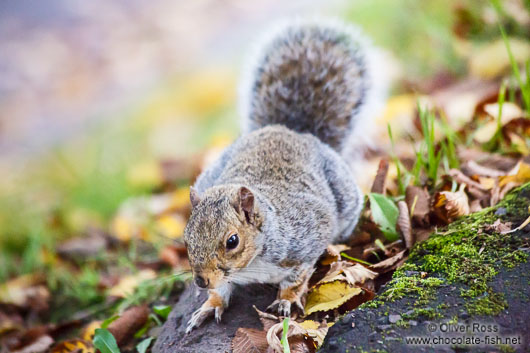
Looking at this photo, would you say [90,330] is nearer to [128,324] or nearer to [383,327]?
[128,324]

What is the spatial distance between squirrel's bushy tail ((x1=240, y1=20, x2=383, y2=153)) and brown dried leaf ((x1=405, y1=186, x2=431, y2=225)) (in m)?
0.60

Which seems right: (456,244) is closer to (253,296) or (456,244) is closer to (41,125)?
(253,296)

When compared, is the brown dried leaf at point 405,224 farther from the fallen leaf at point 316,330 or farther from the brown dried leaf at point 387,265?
the fallen leaf at point 316,330

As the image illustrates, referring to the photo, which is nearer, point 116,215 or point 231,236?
point 231,236

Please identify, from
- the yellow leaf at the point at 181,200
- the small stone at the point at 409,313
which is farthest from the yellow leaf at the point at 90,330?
the small stone at the point at 409,313

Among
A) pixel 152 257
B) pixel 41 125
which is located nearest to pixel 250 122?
pixel 152 257

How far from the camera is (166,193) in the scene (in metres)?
4.50

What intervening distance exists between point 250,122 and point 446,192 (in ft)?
3.69

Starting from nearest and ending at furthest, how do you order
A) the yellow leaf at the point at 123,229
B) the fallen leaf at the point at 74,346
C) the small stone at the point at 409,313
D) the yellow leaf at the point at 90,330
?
the small stone at the point at 409,313 → the fallen leaf at the point at 74,346 → the yellow leaf at the point at 90,330 → the yellow leaf at the point at 123,229

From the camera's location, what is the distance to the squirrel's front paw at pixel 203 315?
207cm

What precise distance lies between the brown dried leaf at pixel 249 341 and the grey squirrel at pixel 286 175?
0.56 feet

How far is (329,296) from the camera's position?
1971 millimetres

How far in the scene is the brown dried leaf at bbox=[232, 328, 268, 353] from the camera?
1786 millimetres

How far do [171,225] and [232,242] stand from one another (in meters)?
1.76
